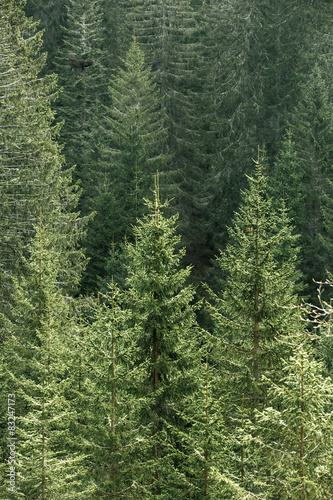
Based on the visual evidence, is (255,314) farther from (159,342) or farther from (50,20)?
(50,20)

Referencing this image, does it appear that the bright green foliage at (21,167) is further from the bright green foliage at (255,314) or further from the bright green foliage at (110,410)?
the bright green foliage at (255,314)

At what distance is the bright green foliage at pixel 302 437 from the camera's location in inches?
287

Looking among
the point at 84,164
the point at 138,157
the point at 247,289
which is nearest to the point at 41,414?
the point at 247,289

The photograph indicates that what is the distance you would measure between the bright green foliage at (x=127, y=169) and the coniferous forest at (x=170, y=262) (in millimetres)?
147

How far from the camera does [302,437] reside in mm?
7539

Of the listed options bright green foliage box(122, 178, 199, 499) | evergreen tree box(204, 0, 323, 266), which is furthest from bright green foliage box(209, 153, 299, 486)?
evergreen tree box(204, 0, 323, 266)

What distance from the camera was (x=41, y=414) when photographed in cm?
1030

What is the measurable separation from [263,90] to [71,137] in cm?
1315

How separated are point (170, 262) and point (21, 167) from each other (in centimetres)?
1079

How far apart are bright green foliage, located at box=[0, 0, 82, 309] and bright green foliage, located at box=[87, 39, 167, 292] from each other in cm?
343

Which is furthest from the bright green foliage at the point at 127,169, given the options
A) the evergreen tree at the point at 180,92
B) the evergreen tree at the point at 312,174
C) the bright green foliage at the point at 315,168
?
the bright green foliage at the point at 315,168

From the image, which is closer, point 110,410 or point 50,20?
point 110,410

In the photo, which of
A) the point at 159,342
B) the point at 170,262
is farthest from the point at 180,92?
the point at 159,342

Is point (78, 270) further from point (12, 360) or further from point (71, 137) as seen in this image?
point (71, 137)
